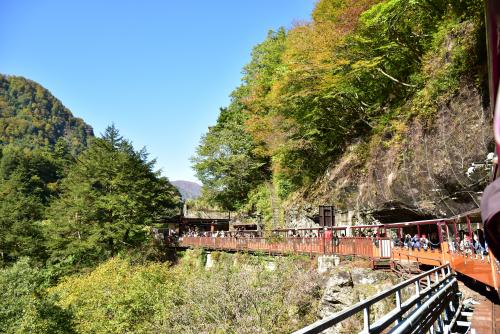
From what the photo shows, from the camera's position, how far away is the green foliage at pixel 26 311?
48.6 ft

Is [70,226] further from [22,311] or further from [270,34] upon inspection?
[270,34]

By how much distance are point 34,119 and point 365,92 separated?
480 ft

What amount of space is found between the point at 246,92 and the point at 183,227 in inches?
742

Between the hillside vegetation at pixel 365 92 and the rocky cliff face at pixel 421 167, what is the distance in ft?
0.25

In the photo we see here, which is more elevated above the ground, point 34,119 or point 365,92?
point 34,119

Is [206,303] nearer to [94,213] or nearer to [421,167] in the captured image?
[421,167]

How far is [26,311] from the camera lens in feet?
50.3

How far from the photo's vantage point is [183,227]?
153 ft

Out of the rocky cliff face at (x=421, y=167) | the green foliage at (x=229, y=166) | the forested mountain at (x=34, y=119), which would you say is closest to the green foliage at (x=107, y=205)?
the green foliage at (x=229, y=166)

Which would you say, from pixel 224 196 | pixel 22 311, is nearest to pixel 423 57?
pixel 22 311

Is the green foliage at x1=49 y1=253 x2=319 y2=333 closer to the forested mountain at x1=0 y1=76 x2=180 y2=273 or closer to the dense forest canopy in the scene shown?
the dense forest canopy

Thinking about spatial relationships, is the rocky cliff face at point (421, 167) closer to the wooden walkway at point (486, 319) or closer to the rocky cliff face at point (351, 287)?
the rocky cliff face at point (351, 287)

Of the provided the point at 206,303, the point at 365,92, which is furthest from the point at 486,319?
the point at 365,92

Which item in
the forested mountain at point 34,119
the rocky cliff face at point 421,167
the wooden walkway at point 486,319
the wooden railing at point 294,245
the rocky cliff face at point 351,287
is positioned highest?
the forested mountain at point 34,119
